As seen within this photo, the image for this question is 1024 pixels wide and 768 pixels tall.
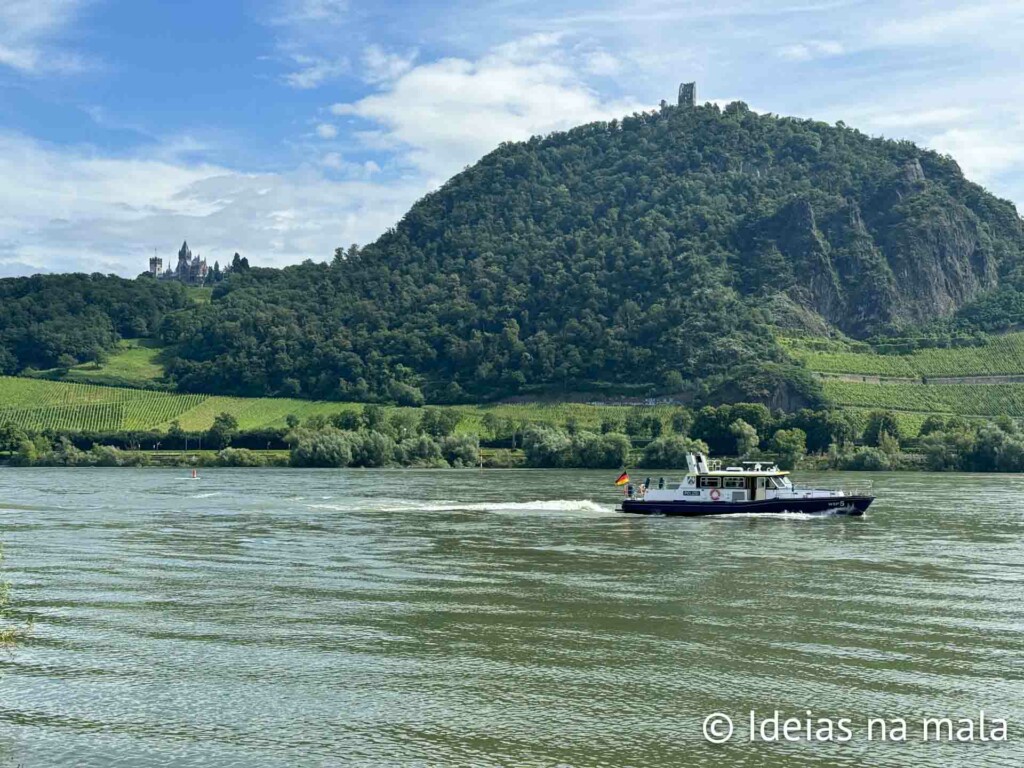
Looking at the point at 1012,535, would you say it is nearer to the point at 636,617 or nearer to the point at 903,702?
the point at 636,617

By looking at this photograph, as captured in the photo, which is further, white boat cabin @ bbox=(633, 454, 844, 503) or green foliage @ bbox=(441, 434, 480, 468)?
green foliage @ bbox=(441, 434, 480, 468)

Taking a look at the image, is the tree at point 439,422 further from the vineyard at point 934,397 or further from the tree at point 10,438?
the vineyard at point 934,397

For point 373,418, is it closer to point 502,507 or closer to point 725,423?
point 725,423

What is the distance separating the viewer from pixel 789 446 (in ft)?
492

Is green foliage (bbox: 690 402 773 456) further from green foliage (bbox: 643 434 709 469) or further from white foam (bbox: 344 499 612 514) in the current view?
white foam (bbox: 344 499 612 514)

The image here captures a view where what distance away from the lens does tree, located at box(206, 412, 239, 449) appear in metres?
172

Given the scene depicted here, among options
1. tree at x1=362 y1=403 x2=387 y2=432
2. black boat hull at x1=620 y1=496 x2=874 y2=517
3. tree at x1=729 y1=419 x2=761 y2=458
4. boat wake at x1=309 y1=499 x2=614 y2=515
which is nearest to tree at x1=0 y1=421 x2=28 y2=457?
tree at x1=362 y1=403 x2=387 y2=432

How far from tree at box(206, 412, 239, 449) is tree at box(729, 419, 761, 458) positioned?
7706cm

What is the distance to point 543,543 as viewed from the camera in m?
56.2

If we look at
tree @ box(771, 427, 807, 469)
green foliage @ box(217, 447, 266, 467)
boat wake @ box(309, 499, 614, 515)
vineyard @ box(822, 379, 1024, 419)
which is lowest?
green foliage @ box(217, 447, 266, 467)

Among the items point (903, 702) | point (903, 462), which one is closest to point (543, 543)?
point (903, 702)

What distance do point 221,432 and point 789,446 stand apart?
86.3m

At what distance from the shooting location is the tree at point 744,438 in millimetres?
152750

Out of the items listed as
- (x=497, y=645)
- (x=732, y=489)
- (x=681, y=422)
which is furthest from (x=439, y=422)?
(x=497, y=645)
